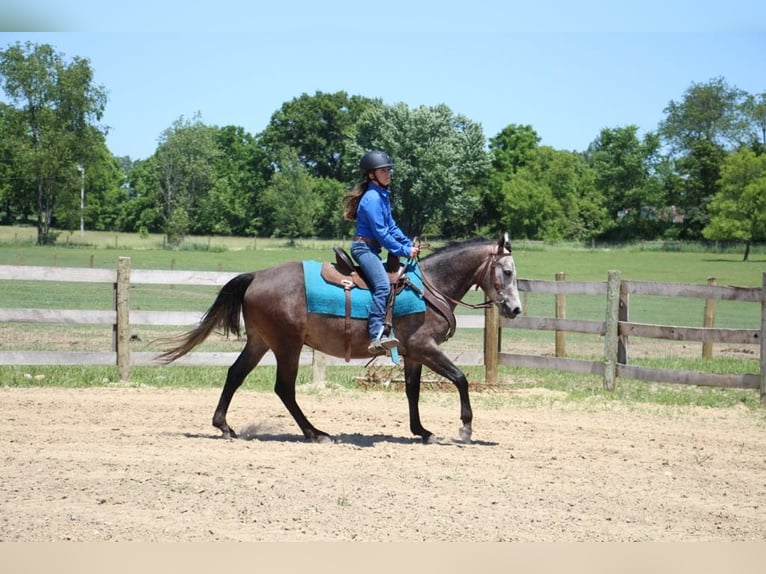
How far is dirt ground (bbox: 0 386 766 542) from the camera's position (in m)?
5.29

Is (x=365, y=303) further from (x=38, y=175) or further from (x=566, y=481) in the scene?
(x=38, y=175)

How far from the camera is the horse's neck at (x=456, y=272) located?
873cm

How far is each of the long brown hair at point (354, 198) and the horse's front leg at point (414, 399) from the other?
4.96ft

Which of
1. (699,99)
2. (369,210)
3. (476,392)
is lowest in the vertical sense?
(476,392)

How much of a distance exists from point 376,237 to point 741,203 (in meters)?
56.6

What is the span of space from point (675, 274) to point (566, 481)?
131ft

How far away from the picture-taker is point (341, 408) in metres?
10.5

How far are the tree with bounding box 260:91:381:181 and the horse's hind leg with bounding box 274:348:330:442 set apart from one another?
7226 cm

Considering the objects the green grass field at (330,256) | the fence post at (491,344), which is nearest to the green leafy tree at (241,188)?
the green grass field at (330,256)

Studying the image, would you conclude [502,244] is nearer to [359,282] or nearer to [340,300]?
[359,282]

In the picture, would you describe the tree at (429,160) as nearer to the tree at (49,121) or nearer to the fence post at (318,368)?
the tree at (49,121)

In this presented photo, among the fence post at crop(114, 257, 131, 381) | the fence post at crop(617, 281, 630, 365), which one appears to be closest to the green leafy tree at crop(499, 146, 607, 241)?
the fence post at crop(617, 281, 630, 365)

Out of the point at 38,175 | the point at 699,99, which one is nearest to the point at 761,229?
the point at 699,99

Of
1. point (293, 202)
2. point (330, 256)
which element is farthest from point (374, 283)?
point (293, 202)
